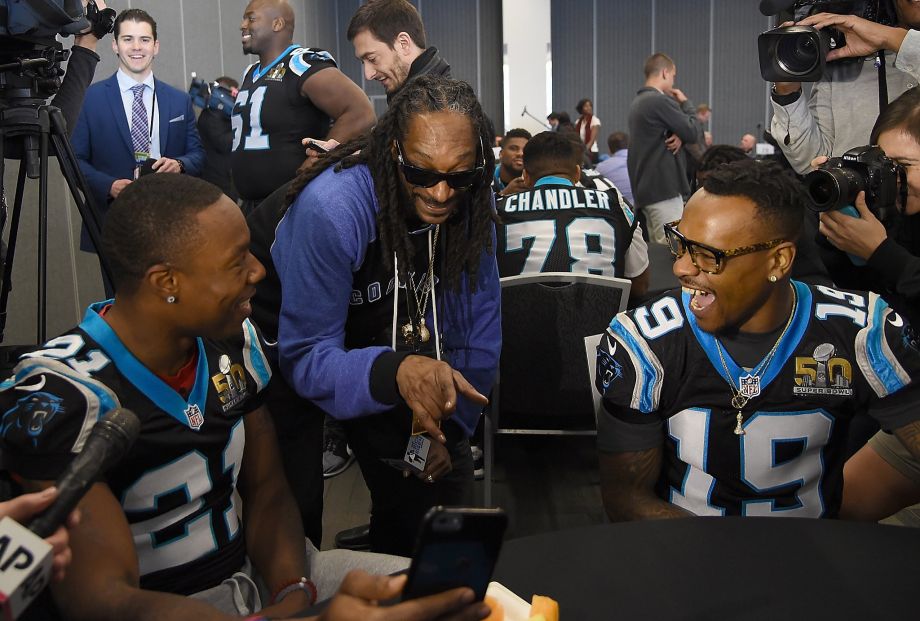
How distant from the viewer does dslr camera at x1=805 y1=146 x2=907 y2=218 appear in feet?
5.53

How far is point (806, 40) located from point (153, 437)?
5.78ft

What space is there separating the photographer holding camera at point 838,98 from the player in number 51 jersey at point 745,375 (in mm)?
680

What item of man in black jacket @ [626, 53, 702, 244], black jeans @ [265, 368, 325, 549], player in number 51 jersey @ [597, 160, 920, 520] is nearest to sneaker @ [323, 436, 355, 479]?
black jeans @ [265, 368, 325, 549]

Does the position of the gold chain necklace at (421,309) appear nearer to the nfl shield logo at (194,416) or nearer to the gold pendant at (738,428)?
the nfl shield logo at (194,416)

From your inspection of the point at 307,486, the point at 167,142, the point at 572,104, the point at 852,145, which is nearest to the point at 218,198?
the point at 307,486

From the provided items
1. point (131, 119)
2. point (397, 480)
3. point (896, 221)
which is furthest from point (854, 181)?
point (131, 119)

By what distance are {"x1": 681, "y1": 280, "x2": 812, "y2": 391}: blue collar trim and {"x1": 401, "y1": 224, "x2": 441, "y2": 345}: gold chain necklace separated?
51 cm

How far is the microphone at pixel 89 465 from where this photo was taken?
67 cm

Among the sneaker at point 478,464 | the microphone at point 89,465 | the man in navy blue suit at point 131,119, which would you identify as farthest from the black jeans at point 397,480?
the man in navy blue suit at point 131,119

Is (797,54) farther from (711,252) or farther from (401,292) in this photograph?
(401,292)

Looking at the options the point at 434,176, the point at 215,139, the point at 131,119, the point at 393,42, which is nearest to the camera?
the point at 434,176

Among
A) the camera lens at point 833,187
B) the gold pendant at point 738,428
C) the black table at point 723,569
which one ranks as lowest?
the black table at point 723,569

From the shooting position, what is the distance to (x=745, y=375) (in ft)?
5.19

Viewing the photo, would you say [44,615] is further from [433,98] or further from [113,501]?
[433,98]
